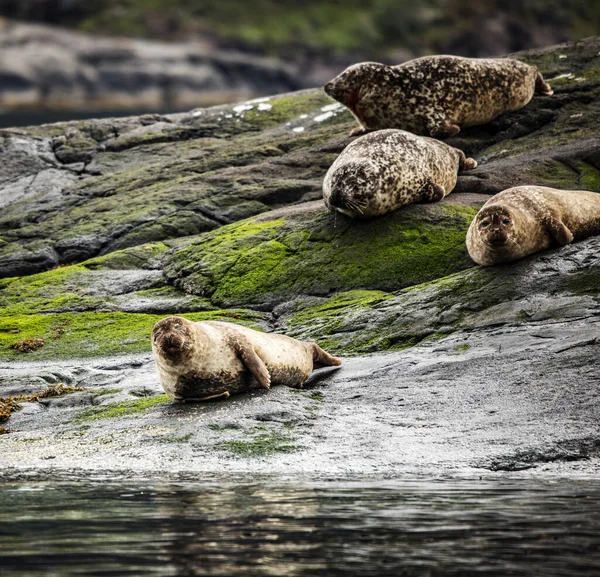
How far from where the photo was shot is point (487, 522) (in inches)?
258

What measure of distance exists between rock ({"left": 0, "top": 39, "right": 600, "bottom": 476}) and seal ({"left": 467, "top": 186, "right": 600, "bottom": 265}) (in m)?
0.22

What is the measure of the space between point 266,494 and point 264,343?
12.1 ft

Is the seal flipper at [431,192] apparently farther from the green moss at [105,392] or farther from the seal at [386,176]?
the green moss at [105,392]

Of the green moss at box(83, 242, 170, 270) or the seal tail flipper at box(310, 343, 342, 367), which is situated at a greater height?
the green moss at box(83, 242, 170, 270)

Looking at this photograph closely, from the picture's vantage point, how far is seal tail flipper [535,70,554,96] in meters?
20.3

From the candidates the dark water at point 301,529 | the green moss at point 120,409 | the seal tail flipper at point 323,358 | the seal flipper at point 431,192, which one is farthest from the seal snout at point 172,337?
the seal flipper at point 431,192

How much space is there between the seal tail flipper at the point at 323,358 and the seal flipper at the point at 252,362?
3.62ft

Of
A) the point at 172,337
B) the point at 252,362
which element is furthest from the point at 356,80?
the point at 172,337

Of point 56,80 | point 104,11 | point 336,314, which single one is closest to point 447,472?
point 336,314

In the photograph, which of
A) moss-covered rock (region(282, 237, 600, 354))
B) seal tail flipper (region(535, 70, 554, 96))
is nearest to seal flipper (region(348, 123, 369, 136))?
seal tail flipper (region(535, 70, 554, 96))

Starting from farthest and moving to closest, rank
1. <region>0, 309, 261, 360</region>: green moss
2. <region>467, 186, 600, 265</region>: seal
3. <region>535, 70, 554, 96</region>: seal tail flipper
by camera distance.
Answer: <region>535, 70, 554, 96</region>: seal tail flipper → <region>0, 309, 261, 360</region>: green moss → <region>467, 186, 600, 265</region>: seal

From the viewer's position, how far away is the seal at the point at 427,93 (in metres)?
19.0

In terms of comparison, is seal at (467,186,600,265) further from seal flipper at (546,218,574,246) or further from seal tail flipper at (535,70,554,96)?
seal tail flipper at (535,70,554,96)

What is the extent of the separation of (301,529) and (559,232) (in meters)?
7.48
